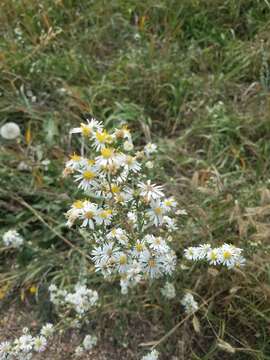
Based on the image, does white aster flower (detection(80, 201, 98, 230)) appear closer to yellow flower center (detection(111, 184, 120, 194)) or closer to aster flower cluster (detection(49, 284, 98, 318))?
yellow flower center (detection(111, 184, 120, 194))

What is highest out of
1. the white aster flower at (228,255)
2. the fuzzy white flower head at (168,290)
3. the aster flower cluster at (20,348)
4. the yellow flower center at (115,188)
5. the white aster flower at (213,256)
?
the yellow flower center at (115,188)

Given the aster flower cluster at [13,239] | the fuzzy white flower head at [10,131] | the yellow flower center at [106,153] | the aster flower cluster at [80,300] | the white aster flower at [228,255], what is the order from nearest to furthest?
the yellow flower center at [106,153] → the white aster flower at [228,255] → the aster flower cluster at [80,300] → the aster flower cluster at [13,239] → the fuzzy white flower head at [10,131]

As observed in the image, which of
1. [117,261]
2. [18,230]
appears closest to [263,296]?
[117,261]

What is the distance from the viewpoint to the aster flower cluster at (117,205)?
1189 mm

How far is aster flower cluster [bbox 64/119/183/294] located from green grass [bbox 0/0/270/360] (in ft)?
1.08

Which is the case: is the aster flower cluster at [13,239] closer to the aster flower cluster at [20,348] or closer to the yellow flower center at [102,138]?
the aster flower cluster at [20,348]

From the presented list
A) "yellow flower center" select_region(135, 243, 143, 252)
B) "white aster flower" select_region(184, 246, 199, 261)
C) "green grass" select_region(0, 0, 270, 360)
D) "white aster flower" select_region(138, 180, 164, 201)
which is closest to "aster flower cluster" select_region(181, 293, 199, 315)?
"green grass" select_region(0, 0, 270, 360)

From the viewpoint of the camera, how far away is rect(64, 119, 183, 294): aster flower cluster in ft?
3.90

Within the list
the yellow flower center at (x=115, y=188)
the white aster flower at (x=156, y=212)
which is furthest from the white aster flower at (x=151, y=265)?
the yellow flower center at (x=115, y=188)

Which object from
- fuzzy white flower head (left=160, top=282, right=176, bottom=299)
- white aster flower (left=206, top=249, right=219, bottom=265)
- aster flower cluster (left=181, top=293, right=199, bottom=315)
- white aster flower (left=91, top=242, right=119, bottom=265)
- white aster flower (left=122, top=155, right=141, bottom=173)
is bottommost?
aster flower cluster (left=181, top=293, right=199, bottom=315)

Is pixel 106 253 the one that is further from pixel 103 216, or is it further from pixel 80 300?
pixel 80 300

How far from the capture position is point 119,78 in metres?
2.71

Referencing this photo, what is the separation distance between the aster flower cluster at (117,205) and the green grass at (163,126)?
0.33m

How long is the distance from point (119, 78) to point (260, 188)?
3.62 feet
